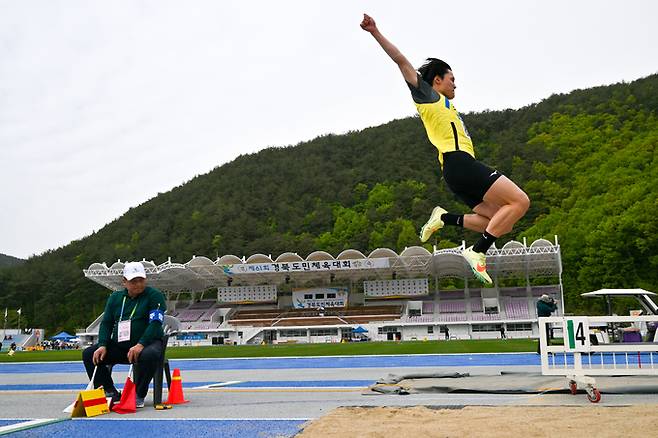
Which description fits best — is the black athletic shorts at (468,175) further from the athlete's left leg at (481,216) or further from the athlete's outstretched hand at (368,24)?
the athlete's outstretched hand at (368,24)

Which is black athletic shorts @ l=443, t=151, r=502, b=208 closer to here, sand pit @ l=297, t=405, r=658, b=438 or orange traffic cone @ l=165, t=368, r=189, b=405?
sand pit @ l=297, t=405, r=658, b=438

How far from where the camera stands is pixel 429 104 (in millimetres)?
4141

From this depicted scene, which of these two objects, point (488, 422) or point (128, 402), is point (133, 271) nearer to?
point (128, 402)

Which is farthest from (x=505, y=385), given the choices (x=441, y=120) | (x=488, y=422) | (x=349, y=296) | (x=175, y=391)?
(x=349, y=296)

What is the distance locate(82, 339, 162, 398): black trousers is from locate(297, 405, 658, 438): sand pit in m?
2.25

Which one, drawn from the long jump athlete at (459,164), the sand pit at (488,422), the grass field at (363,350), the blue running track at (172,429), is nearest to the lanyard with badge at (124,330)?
the blue running track at (172,429)

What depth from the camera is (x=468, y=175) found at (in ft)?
13.1

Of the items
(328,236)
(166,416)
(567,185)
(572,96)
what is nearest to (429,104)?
(166,416)

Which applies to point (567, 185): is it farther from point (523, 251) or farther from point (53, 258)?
point (53, 258)

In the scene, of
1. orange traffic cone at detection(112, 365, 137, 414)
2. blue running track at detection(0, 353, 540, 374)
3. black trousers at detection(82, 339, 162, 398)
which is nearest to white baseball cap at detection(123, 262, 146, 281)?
black trousers at detection(82, 339, 162, 398)

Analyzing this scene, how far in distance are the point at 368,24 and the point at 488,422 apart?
9.37 ft

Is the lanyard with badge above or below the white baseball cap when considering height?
below

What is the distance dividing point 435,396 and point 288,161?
99.2 metres

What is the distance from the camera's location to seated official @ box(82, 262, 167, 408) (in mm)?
5863
